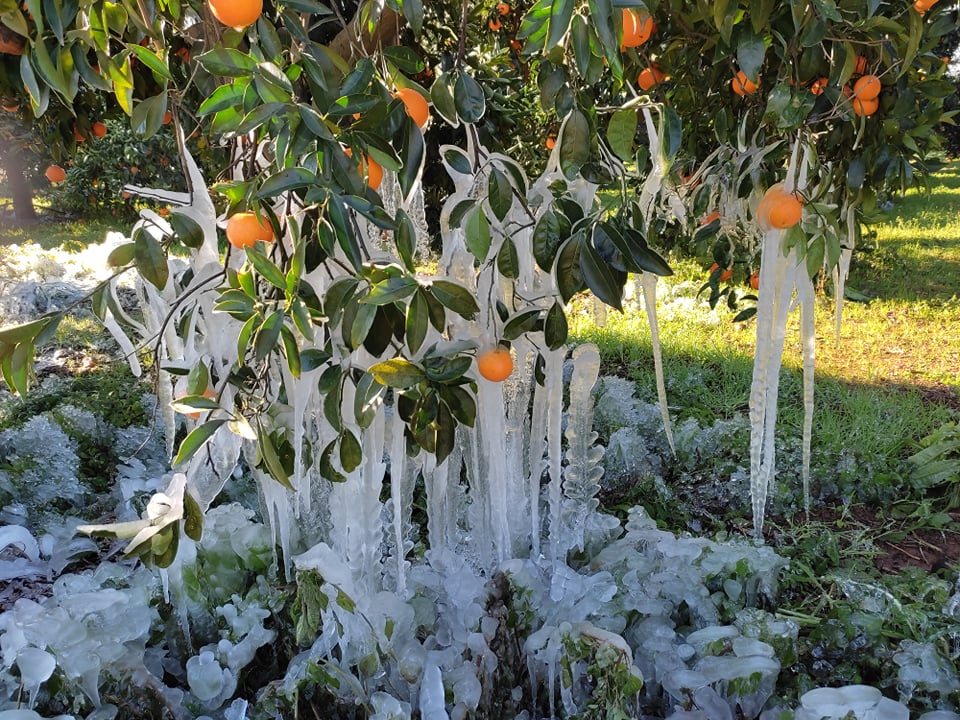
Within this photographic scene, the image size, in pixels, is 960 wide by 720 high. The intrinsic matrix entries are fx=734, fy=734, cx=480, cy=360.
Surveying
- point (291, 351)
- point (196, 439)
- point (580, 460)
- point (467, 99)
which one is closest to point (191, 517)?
point (196, 439)

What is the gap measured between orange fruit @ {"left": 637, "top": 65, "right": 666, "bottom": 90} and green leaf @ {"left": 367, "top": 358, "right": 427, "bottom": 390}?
0.99 metres

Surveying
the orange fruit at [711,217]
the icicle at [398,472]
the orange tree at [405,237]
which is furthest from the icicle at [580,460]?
the orange fruit at [711,217]

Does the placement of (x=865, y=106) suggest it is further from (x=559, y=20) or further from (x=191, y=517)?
(x=191, y=517)

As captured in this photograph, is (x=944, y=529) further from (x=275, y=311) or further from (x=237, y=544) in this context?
(x=275, y=311)

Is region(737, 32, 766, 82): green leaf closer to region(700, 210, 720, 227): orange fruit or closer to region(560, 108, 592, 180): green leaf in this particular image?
region(560, 108, 592, 180): green leaf

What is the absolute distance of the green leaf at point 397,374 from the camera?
749 mm

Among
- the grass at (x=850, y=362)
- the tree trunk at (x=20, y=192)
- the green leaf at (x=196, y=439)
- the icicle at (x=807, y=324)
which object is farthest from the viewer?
the tree trunk at (x=20, y=192)

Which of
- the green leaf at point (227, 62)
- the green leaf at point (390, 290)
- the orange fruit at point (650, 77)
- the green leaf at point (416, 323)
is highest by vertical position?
the orange fruit at point (650, 77)

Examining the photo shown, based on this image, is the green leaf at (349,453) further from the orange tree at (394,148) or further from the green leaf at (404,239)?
the green leaf at (404,239)

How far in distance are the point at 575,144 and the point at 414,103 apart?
18cm

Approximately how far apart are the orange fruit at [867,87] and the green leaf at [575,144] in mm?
582

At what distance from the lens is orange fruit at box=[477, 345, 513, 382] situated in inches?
36.8

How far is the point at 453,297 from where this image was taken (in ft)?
2.49

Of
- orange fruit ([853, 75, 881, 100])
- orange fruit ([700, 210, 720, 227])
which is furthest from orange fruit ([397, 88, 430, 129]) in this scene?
orange fruit ([700, 210, 720, 227])
